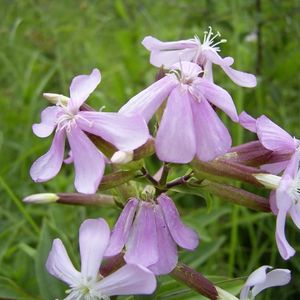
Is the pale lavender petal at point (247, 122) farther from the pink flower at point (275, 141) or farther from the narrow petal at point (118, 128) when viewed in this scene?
the narrow petal at point (118, 128)

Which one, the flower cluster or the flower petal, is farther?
the flower petal

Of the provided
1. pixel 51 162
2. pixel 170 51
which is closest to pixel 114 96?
pixel 170 51

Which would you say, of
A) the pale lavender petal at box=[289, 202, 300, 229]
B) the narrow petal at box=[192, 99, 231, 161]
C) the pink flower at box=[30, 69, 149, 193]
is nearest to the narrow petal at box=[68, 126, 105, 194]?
the pink flower at box=[30, 69, 149, 193]

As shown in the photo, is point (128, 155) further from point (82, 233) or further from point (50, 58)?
point (50, 58)

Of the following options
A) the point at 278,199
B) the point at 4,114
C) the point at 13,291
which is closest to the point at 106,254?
the point at 278,199

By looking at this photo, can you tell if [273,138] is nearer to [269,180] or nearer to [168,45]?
[269,180]

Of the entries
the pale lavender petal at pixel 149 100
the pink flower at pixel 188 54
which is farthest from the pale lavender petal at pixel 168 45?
the pale lavender petal at pixel 149 100

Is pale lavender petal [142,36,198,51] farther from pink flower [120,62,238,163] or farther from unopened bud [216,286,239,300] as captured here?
unopened bud [216,286,239,300]
